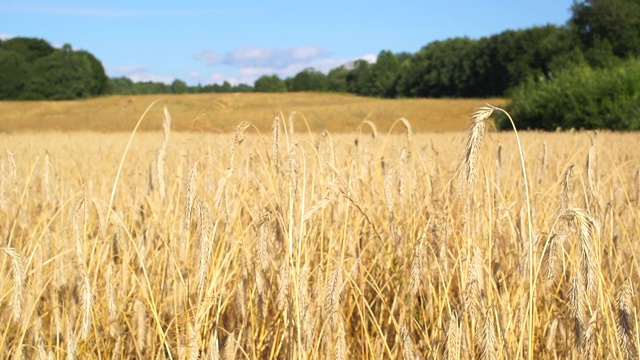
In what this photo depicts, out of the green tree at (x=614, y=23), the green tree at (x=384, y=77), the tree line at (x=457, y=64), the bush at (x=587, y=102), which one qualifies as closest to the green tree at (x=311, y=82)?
the tree line at (x=457, y=64)

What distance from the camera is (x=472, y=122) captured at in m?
1.11

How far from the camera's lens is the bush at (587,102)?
17859mm

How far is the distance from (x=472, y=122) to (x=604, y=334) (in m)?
0.89

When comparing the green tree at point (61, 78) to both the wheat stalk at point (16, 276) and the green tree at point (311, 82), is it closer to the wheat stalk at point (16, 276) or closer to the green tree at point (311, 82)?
the green tree at point (311, 82)

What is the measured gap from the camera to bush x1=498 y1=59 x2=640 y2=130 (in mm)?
17859

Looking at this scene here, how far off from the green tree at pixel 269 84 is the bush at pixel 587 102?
184ft

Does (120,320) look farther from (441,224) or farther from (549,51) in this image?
(549,51)

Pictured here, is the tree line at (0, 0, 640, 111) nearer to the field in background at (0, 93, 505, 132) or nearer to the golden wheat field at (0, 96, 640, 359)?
the field in background at (0, 93, 505, 132)

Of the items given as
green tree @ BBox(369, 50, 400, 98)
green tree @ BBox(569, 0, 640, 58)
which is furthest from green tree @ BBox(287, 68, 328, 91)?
green tree @ BBox(569, 0, 640, 58)

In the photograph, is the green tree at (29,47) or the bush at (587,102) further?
the green tree at (29,47)

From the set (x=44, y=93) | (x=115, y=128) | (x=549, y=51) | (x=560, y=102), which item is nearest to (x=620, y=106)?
(x=560, y=102)

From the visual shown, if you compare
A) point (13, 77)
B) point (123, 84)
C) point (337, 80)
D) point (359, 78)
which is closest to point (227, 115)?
point (13, 77)

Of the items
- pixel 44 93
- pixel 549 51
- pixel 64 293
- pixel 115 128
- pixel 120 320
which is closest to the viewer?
pixel 120 320

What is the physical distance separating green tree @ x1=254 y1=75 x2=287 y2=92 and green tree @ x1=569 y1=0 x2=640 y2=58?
170 ft
